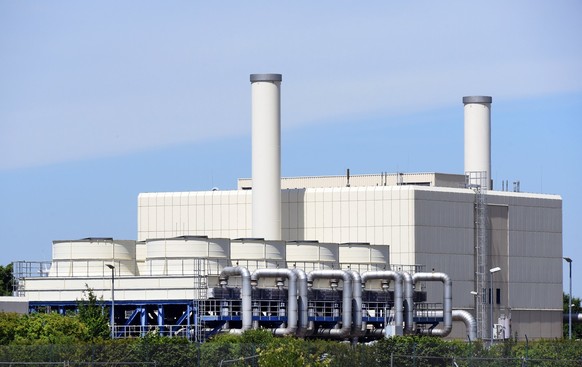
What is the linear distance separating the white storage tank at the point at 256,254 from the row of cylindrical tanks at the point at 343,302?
11.8 feet

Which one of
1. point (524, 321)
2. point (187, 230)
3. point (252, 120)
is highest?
point (252, 120)

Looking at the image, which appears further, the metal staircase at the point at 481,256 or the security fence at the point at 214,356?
the metal staircase at the point at 481,256

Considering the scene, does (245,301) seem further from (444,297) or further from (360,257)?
(444,297)

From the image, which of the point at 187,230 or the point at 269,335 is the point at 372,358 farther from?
the point at 187,230

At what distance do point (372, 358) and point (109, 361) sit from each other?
1276 centimetres

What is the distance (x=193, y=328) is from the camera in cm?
10925

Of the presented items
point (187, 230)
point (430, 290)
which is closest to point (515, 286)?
point (430, 290)

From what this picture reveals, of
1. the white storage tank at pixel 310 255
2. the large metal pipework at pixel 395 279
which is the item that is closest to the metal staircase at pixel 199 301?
the white storage tank at pixel 310 255

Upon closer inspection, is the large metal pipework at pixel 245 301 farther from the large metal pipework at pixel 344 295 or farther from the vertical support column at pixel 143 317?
the vertical support column at pixel 143 317

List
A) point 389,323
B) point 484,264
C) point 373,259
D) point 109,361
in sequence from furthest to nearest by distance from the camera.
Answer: point 484,264 → point 373,259 → point 389,323 → point 109,361

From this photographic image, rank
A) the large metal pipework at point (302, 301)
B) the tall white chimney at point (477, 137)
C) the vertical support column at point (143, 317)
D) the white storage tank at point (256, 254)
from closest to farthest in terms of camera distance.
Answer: the large metal pipework at point (302, 301) → the vertical support column at point (143, 317) → the white storage tank at point (256, 254) → the tall white chimney at point (477, 137)

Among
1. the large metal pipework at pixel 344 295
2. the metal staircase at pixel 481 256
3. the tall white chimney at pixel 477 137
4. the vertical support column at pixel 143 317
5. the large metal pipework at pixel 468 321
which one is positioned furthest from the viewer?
the tall white chimney at pixel 477 137

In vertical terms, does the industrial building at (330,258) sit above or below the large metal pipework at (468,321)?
above

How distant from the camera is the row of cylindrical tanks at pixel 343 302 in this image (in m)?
109
